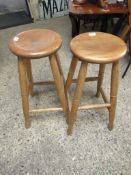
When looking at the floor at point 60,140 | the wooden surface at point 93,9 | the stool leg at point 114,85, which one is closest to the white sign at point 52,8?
the wooden surface at point 93,9

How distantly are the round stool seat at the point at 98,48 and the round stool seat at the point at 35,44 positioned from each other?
0.39 ft

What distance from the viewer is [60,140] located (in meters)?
1.33

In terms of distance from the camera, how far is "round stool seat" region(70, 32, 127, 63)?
1006 millimetres

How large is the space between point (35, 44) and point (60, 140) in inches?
25.8

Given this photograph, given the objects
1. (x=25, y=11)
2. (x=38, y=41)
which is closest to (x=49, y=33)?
(x=38, y=41)

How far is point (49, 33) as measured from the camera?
4.03 ft

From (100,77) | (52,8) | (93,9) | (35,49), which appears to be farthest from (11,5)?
Answer: (35,49)

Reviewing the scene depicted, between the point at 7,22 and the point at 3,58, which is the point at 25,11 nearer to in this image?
the point at 7,22

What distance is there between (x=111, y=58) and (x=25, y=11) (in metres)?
2.50

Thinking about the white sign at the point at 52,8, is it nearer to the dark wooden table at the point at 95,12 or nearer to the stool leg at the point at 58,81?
the dark wooden table at the point at 95,12

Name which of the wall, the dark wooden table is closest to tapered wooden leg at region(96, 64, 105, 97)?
the dark wooden table

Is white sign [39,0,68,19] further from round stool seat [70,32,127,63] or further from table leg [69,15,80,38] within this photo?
round stool seat [70,32,127,63]

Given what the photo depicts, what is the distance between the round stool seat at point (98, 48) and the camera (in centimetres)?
101

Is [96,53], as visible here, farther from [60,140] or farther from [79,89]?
[60,140]
